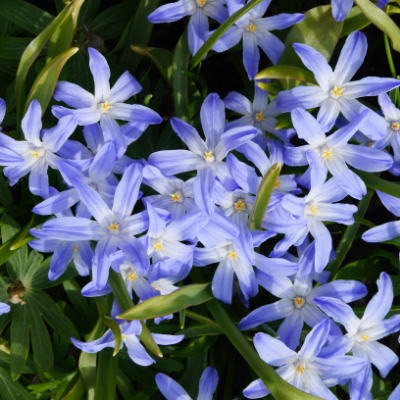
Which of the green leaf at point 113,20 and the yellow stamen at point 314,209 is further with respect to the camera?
the green leaf at point 113,20

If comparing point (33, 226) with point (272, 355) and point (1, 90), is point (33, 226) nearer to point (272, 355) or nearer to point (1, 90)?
point (1, 90)

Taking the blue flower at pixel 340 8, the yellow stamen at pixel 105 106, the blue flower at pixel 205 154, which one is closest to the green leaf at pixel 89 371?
the blue flower at pixel 205 154

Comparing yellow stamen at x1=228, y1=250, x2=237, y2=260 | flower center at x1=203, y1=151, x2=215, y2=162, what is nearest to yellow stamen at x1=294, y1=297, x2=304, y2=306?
yellow stamen at x1=228, y1=250, x2=237, y2=260

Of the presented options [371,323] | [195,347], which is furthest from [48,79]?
[371,323]

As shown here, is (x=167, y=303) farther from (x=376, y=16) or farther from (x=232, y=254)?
(x=376, y=16)

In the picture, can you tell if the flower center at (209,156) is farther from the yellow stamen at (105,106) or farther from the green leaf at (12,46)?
the green leaf at (12,46)
